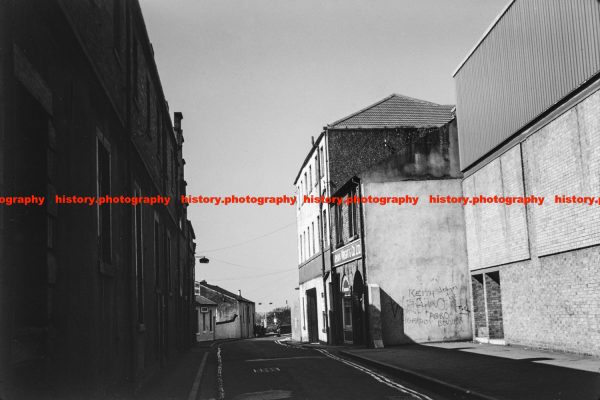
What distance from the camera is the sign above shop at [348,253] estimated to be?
26.3 metres

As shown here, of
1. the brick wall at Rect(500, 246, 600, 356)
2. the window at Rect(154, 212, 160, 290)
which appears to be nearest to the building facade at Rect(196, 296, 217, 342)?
the window at Rect(154, 212, 160, 290)

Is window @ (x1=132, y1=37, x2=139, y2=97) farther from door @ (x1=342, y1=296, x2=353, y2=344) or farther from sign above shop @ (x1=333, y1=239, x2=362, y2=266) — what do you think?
door @ (x1=342, y1=296, x2=353, y2=344)

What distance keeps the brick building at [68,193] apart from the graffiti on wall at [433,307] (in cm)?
1320

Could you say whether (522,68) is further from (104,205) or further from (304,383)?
(104,205)

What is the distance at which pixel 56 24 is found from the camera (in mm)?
7125

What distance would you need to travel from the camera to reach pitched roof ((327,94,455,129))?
A: 32531 millimetres

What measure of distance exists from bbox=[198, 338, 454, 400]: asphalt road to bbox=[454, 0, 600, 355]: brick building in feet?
16.4

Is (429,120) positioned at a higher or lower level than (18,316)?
higher

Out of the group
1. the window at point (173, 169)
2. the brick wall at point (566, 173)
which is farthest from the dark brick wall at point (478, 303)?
the window at point (173, 169)

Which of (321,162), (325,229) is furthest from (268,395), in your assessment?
(321,162)

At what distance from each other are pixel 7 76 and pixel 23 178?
1292 millimetres

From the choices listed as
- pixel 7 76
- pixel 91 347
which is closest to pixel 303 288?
pixel 91 347

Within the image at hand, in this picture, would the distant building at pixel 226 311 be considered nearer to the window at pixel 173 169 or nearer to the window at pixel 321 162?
the window at pixel 321 162

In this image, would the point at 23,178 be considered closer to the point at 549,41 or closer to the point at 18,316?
the point at 18,316
